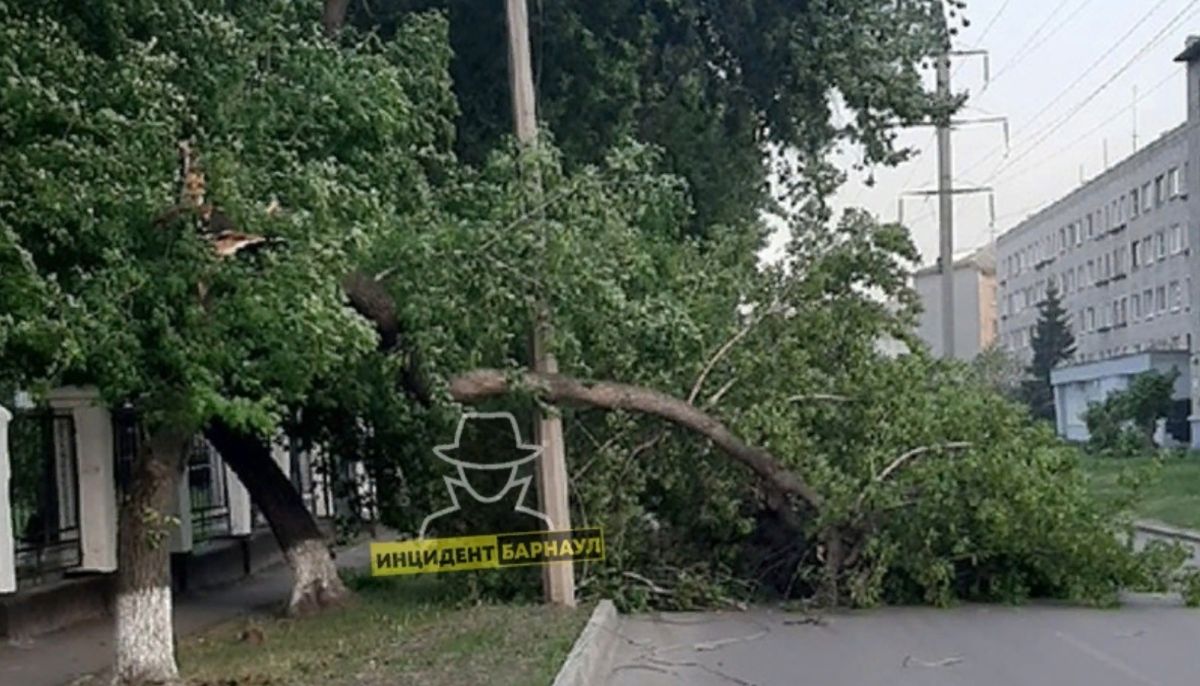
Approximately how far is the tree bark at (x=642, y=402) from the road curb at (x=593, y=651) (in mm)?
1942

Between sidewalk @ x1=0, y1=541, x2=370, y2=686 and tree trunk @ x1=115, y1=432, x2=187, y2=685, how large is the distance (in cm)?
79

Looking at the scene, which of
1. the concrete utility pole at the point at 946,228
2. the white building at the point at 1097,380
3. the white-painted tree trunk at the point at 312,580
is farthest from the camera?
the white building at the point at 1097,380

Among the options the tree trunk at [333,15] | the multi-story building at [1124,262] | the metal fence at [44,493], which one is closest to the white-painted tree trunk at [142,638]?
the metal fence at [44,493]

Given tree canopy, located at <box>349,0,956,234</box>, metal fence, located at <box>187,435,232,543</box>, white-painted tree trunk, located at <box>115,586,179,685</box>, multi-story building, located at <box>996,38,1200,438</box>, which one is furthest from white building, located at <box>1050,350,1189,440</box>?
white-painted tree trunk, located at <box>115,586,179,685</box>

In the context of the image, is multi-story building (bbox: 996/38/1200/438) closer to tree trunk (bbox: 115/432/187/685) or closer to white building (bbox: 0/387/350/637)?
white building (bbox: 0/387/350/637)

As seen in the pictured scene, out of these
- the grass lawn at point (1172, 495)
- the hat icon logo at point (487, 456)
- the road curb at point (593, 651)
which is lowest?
the grass lawn at point (1172, 495)

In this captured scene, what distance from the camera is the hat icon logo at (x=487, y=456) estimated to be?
1482 cm

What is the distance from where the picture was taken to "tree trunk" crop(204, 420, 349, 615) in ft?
47.8

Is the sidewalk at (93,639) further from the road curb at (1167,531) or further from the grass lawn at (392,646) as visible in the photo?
the road curb at (1167,531)

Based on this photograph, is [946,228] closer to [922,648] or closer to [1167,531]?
[1167,531]

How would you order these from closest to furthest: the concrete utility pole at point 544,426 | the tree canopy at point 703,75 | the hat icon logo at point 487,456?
the concrete utility pole at point 544,426 → the hat icon logo at point 487,456 → the tree canopy at point 703,75

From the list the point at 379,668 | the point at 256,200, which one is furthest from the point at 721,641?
the point at 256,200

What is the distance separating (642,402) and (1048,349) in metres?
65.6

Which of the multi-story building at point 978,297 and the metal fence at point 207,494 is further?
the multi-story building at point 978,297
